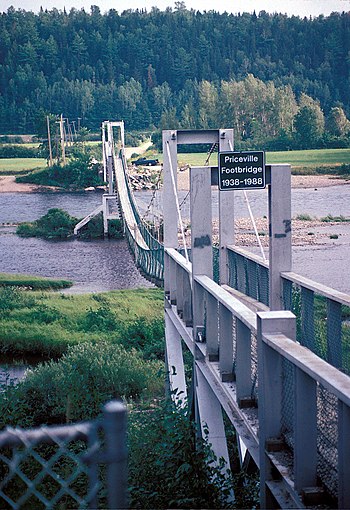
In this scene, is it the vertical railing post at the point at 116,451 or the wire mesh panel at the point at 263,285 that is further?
the wire mesh panel at the point at 263,285

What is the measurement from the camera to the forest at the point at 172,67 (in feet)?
109

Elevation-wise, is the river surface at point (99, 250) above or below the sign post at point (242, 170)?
below

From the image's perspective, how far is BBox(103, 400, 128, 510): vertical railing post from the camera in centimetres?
125

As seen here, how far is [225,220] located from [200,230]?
1.06m

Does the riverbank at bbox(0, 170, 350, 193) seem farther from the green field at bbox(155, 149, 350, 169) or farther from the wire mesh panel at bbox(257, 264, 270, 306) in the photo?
the wire mesh panel at bbox(257, 264, 270, 306)

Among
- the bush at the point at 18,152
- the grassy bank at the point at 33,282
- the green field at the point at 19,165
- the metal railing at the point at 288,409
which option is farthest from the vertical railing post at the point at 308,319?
the bush at the point at 18,152

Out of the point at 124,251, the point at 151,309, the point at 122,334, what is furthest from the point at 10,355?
the point at 124,251

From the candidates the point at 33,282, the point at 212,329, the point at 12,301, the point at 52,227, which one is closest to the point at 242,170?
the point at 212,329

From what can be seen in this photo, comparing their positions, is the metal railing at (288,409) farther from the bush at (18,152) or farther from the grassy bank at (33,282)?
the bush at (18,152)

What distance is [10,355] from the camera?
1033 cm

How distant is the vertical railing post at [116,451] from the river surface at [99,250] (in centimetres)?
1538

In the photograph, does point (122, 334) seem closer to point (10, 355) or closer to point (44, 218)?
point (10, 355)

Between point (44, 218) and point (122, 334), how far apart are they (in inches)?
669

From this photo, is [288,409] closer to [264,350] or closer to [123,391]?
[264,350]
